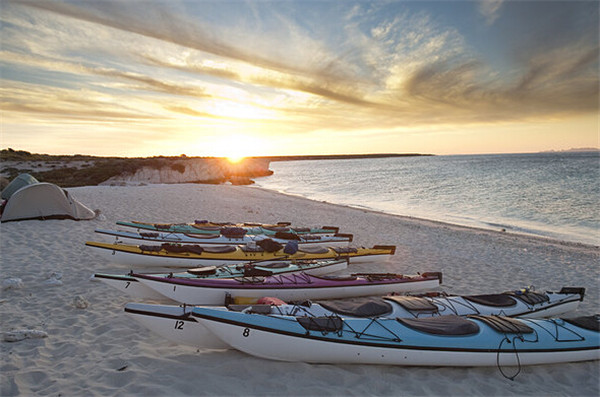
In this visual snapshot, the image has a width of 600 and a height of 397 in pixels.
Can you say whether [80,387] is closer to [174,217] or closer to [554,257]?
[174,217]

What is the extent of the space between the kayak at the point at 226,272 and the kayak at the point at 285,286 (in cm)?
17

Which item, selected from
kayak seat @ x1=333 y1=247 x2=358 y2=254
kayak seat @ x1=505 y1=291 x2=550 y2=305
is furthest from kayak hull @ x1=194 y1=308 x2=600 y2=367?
kayak seat @ x1=333 y1=247 x2=358 y2=254

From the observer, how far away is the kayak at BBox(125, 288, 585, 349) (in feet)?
14.7

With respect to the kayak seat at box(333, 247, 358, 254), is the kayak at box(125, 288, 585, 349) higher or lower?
higher

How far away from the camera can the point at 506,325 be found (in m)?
4.95

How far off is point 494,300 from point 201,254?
6.77 m

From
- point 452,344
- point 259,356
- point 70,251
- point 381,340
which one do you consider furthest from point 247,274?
point 70,251

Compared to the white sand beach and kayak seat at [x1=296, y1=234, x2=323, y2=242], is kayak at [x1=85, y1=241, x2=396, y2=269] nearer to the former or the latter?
the white sand beach

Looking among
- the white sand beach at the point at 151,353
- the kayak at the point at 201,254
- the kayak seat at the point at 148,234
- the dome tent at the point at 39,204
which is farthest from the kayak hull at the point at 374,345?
the dome tent at the point at 39,204

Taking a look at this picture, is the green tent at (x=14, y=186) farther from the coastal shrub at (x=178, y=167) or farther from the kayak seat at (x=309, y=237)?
the coastal shrub at (x=178, y=167)

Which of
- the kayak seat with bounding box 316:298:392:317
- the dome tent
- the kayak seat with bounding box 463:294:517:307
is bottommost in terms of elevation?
the kayak seat with bounding box 463:294:517:307

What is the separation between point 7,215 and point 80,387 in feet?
36.0

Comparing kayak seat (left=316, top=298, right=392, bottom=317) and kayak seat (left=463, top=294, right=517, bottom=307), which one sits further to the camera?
kayak seat (left=463, top=294, right=517, bottom=307)

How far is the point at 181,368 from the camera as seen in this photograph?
4.29 metres
